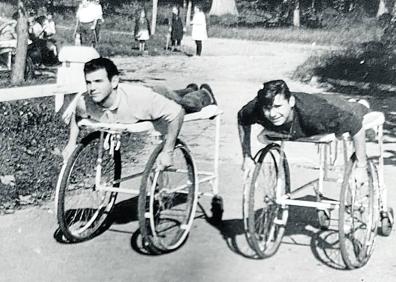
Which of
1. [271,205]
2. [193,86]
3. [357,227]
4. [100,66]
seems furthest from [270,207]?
[100,66]

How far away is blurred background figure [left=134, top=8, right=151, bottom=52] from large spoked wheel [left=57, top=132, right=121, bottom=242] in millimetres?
402

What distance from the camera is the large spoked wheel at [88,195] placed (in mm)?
2617

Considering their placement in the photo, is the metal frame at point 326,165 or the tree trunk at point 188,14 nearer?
the metal frame at point 326,165

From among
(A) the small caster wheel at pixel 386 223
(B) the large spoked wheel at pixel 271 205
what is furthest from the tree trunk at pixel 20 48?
(A) the small caster wheel at pixel 386 223

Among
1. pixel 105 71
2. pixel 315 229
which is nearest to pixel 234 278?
pixel 315 229

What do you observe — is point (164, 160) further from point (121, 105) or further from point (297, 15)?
point (297, 15)

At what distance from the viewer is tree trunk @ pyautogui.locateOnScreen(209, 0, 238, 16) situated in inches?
101

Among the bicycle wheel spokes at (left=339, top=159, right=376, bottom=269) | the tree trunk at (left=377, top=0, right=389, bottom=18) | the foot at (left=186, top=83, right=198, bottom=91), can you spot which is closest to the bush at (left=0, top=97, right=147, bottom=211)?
the foot at (left=186, top=83, right=198, bottom=91)

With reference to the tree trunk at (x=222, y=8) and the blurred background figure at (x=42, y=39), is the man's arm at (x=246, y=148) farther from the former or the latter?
the blurred background figure at (x=42, y=39)

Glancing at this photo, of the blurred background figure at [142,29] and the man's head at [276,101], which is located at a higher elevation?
the blurred background figure at [142,29]

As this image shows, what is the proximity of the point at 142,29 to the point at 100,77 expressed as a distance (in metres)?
0.37

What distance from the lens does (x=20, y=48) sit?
2898 millimetres

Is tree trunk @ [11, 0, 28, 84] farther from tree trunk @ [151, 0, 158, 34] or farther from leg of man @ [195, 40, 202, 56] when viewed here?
leg of man @ [195, 40, 202, 56]

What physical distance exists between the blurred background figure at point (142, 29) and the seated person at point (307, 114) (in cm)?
54
